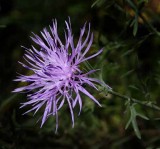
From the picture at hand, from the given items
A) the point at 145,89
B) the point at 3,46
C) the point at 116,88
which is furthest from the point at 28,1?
the point at 145,89

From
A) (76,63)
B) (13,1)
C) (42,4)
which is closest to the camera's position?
(76,63)

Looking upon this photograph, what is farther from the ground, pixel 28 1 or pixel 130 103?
pixel 28 1

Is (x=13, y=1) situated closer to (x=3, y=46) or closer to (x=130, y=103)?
(x=3, y=46)

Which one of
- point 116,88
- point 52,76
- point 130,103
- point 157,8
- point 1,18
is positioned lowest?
point 130,103

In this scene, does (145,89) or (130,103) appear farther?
(145,89)

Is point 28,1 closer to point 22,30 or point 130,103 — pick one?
point 22,30

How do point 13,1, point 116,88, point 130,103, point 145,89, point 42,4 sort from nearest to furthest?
1. point 130,103
2. point 145,89
3. point 116,88
4. point 42,4
5. point 13,1
